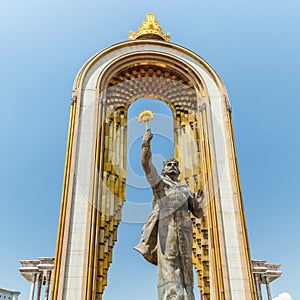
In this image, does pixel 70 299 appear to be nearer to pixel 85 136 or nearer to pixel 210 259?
pixel 210 259

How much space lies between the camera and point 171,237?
5.60 meters

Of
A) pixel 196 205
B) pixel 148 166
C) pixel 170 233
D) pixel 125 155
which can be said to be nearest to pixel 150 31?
pixel 125 155

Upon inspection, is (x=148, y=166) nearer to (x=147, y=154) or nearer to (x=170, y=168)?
(x=147, y=154)

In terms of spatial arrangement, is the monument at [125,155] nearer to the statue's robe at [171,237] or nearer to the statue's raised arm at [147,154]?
the statue's robe at [171,237]

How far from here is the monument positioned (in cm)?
1045

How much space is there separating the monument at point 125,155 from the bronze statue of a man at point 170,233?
1715mm

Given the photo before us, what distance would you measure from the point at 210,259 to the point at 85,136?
577 cm

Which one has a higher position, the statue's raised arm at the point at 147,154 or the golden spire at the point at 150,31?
the golden spire at the point at 150,31

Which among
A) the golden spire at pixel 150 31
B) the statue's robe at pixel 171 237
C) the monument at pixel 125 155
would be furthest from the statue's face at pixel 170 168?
the golden spire at pixel 150 31

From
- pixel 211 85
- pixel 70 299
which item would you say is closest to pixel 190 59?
pixel 211 85

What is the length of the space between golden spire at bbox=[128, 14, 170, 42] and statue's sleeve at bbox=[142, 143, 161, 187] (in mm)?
11322

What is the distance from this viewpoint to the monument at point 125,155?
34.3 ft

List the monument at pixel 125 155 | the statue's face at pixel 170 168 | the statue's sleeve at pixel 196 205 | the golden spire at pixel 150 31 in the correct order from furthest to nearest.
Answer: the golden spire at pixel 150 31, the monument at pixel 125 155, the statue's face at pixel 170 168, the statue's sleeve at pixel 196 205

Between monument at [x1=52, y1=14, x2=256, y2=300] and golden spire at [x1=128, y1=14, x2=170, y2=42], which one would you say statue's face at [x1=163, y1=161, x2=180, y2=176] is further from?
golden spire at [x1=128, y1=14, x2=170, y2=42]
